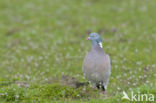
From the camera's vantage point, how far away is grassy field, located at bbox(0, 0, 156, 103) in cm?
1259

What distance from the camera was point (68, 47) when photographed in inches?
869

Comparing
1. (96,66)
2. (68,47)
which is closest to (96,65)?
(96,66)

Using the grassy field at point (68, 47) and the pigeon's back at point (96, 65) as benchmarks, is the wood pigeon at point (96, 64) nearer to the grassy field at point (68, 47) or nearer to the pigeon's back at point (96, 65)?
the pigeon's back at point (96, 65)

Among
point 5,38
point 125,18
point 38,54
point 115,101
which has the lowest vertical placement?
point 115,101

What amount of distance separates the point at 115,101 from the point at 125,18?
1610 cm

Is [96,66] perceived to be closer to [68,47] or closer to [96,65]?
[96,65]

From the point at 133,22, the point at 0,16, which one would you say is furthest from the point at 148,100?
the point at 0,16

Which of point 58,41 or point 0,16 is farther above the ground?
point 0,16

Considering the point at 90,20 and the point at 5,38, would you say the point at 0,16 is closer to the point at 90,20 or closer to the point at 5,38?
the point at 5,38

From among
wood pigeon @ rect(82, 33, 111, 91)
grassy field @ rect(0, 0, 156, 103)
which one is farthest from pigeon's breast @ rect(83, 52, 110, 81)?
grassy field @ rect(0, 0, 156, 103)

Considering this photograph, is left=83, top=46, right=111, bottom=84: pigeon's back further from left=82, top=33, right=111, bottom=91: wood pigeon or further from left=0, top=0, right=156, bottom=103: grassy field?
left=0, top=0, right=156, bottom=103: grassy field

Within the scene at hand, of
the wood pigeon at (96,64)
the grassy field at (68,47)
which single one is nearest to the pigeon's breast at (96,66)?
the wood pigeon at (96,64)

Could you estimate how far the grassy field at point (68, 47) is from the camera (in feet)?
41.3

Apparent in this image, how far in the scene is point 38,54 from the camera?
21484 millimetres
